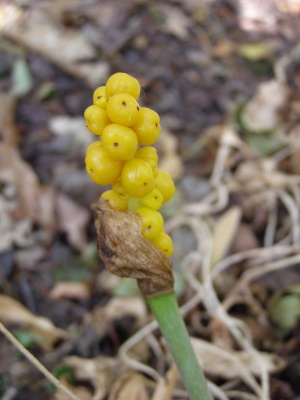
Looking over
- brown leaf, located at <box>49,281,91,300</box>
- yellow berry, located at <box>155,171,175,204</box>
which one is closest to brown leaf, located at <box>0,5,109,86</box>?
brown leaf, located at <box>49,281,91,300</box>

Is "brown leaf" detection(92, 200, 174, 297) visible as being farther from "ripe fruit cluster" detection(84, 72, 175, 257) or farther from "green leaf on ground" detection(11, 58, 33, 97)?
"green leaf on ground" detection(11, 58, 33, 97)

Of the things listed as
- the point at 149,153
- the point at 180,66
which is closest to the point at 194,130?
the point at 180,66

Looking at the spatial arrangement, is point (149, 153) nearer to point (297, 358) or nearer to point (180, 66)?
point (297, 358)

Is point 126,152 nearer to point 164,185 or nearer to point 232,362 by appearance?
point 164,185

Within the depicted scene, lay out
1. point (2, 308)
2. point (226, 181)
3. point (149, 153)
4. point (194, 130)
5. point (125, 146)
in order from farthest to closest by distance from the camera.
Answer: point (194, 130) < point (226, 181) < point (2, 308) < point (149, 153) < point (125, 146)

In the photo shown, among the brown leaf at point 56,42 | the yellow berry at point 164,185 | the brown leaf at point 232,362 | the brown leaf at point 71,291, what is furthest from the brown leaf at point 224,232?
the brown leaf at point 56,42

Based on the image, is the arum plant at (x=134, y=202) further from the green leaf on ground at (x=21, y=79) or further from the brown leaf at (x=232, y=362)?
the green leaf on ground at (x=21, y=79)

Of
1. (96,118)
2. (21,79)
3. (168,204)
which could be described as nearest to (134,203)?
(96,118)
